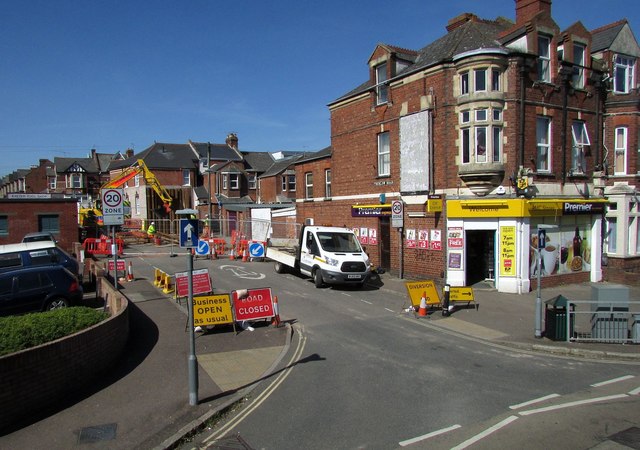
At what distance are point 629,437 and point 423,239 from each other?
13690 mm

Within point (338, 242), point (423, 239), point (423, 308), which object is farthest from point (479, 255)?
point (423, 308)

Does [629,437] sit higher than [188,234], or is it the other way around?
[188,234]

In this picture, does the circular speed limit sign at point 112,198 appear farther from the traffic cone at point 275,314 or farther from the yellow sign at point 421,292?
the yellow sign at point 421,292

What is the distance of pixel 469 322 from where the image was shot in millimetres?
13367

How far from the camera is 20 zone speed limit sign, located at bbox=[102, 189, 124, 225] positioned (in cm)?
1392

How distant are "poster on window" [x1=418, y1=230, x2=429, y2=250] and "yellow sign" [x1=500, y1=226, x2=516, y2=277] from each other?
3.07 metres

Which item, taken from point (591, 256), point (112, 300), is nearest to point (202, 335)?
point (112, 300)

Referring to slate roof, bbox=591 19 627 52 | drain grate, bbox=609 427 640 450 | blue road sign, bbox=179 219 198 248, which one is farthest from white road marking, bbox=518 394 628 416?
slate roof, bbox=591 19 627 52

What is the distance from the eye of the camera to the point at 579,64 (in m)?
19.8

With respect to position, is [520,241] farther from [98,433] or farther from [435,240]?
[98,433]

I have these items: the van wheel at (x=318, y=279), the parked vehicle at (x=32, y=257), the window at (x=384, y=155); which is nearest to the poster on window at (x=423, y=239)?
the window at (x=384, y=155)

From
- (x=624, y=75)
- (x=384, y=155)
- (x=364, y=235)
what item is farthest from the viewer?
(x=364, y=235)

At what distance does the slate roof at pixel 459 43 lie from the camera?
1838cm

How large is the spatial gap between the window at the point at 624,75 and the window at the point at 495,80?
7610mm
